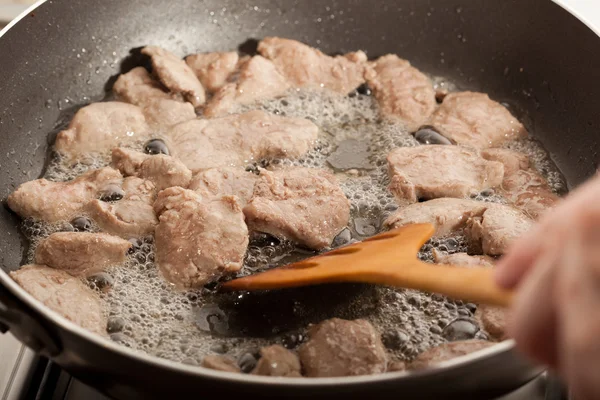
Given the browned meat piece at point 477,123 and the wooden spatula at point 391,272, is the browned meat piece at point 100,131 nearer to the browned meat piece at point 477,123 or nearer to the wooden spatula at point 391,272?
the wooden spatula at point 391,272

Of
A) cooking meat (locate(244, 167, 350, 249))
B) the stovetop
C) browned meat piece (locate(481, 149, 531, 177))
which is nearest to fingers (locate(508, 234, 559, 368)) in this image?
the stovetop

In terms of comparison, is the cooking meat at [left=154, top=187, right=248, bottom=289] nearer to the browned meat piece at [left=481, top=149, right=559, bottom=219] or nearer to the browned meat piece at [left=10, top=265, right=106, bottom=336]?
the browned meat piece at [left=10, top=265, right=106, bottom=336]

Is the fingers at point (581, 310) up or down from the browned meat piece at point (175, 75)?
up

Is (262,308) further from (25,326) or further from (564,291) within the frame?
(564,291)

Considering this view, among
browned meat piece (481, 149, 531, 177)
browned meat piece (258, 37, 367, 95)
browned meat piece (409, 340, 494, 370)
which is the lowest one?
browned meat piece (409, 340, 494, 370)

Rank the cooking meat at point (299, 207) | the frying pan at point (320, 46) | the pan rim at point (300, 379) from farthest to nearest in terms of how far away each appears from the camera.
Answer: the frying pan at point (320, 46) < the cooking meat at point (299, 207) < the pan rim at point (300, 379)

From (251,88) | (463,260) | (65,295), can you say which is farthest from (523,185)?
(65,295)

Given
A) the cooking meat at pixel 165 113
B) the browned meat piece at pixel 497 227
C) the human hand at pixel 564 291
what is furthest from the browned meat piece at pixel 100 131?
the human hand at pixel 564 291

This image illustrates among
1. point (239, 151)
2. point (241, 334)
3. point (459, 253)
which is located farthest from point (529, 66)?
point (241, 334)
